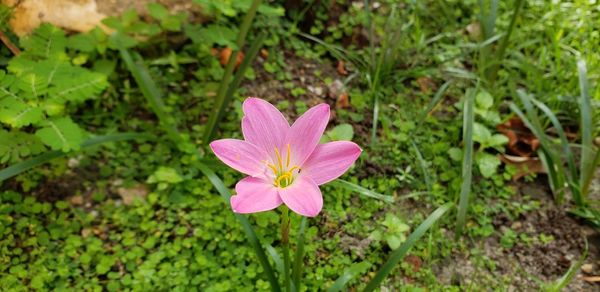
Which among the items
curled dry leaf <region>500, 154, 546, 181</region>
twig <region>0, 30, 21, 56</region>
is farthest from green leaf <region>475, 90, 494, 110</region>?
twig <region>0, 30, 21, 56</region>

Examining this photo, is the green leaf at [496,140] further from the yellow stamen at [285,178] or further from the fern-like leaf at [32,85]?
the fern-like leaf at [32,85]

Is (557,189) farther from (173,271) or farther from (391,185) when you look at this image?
(173,271)

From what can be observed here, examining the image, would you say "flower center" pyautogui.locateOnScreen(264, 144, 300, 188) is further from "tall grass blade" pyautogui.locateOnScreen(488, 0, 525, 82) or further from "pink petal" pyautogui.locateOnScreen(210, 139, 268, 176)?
"tall grass blade" pyautogui.locateOnScreen(488, 0, 525, 82)

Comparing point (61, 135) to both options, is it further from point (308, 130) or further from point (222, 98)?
point (308, 130)

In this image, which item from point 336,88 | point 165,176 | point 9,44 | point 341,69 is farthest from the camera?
point 341,69

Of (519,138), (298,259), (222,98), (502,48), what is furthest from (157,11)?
(519,138)

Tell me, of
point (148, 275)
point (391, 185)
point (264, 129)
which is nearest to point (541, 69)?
point (391, 185)
